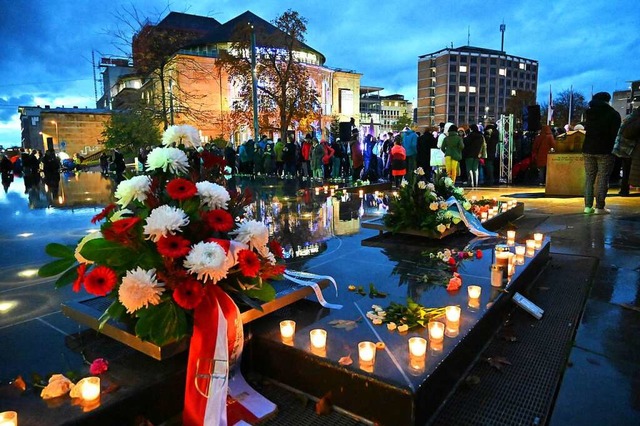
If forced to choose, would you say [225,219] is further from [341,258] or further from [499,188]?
[499,188]

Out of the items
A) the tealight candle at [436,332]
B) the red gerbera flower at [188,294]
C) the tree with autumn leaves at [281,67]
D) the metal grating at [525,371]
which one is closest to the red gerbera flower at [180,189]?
the red gerbera flower at [188,294]

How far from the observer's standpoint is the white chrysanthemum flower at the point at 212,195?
2.57 metres

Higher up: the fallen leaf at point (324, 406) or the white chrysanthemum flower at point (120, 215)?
the white chrysanthemum flower at point (120, 215)

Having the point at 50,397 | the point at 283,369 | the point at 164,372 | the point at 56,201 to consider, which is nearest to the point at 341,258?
the point at 283,369

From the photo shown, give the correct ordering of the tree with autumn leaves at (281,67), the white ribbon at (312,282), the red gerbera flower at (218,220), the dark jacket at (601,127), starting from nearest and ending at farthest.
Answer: the red gerbera flower at (218,220)
the white ribbon at (312,282)
the dark jacket at (601,127)
the tree with autumn leaves at (281,67)

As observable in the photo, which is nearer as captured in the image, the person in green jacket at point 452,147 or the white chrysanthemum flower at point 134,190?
the white chrysanthemum flower at point 134,190

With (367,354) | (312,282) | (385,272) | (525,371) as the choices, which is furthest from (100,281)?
(385,272)

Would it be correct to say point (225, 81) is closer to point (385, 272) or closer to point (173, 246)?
point (385, 272)

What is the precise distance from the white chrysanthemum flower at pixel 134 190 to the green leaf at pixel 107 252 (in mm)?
283

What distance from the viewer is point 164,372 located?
8.04ft

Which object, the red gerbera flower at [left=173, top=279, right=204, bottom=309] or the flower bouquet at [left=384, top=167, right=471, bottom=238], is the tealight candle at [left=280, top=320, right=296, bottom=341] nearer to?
the red gerbera flower at [left=173, top=279, right=204, bottom=309]

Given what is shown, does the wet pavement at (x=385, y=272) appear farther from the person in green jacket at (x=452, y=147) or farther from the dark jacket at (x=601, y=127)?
the person in green jacket at (x=452, y=147)

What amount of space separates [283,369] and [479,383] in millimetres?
1173

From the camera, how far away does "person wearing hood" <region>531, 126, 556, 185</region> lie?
48.6ft
